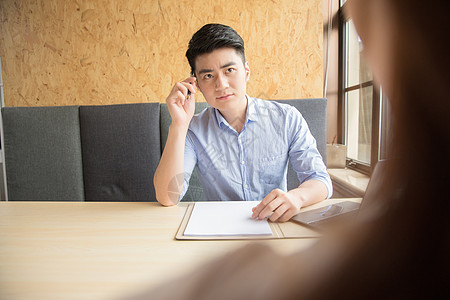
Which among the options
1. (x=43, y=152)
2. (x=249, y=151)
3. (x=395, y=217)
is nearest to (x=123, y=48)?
(x=43, y=152)

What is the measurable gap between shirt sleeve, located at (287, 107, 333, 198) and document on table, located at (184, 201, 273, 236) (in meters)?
0.22

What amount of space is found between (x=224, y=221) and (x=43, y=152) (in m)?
1.14

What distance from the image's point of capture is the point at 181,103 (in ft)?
2.30

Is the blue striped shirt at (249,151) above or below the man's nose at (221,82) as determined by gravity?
below

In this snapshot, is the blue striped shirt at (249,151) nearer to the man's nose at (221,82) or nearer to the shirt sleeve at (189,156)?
the shirt sleeve at (189,156)

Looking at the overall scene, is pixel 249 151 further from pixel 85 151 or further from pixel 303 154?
pixel 85 151

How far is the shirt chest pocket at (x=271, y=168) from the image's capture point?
81 centimetres

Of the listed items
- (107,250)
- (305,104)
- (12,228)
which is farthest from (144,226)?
(305,104)

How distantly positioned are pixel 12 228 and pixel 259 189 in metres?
0.58

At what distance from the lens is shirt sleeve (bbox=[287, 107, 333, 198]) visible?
26.8 inches

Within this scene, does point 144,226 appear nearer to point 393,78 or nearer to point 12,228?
point 12,228

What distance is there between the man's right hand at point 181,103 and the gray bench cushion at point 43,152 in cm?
76

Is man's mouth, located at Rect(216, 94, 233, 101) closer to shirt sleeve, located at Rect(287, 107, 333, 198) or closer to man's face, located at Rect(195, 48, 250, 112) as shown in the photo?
man's face, located at Rect(195, 48, 250, 112)

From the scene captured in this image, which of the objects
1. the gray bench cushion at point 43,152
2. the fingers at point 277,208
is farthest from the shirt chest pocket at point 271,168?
the gray bench cushion at point 43,152
